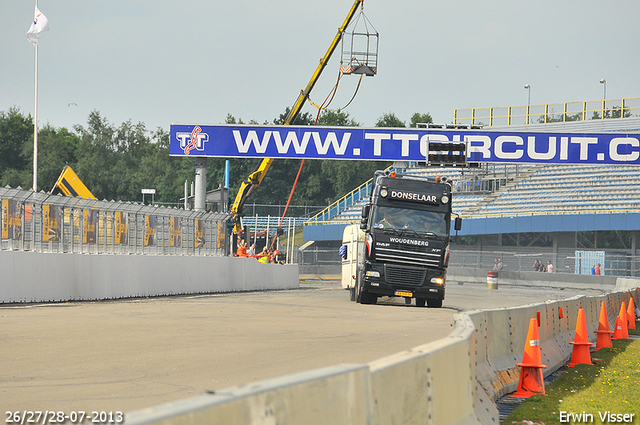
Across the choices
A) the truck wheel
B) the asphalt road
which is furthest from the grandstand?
the asphalt road

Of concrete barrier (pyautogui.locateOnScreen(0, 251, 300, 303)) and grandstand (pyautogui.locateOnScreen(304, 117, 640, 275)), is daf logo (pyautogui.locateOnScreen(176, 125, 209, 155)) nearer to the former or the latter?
concrete barrier (pyautogui.locateOnScreen(0, 251, 300, 303))

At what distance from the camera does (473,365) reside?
22.1 ft

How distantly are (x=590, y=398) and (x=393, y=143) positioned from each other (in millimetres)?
26592

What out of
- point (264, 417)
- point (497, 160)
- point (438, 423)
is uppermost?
point (497, 160)

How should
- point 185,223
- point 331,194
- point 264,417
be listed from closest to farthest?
point 264,417, point 185,223, point 331,194

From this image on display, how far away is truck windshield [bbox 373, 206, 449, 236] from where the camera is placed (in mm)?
21656

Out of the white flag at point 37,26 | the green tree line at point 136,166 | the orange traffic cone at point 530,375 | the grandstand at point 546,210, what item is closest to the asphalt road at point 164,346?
the orange traffic cone at point 530,375

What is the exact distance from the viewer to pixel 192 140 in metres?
35.1

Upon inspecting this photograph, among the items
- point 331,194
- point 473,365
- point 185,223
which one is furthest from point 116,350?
point 331,194

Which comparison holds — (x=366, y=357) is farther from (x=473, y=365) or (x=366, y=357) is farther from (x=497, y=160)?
(x=497, y=160)

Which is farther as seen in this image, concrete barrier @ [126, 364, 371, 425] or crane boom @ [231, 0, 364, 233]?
crane boom @ [231, 0, 364, 233]

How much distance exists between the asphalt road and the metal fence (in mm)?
1743

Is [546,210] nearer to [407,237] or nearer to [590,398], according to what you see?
[407,237]

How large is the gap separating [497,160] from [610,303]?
1762 cm
